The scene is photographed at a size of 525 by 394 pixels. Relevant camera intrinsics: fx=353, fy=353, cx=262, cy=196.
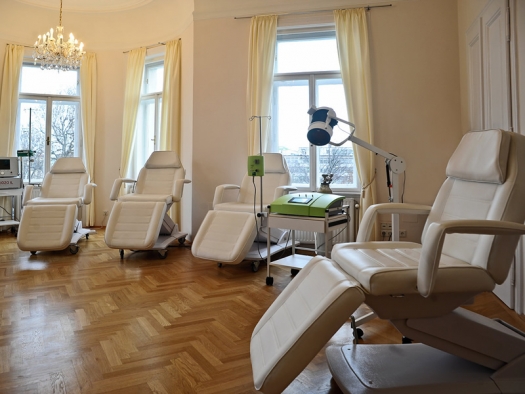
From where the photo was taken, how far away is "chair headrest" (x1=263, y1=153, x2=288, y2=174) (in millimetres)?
3611

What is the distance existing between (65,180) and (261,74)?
269cm

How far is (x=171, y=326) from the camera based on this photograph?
77.5 inches

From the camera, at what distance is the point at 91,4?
5.29 metres

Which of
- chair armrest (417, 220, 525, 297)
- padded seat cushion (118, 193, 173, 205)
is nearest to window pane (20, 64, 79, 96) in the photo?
padded seat cushion (118, 193, 173, 205)

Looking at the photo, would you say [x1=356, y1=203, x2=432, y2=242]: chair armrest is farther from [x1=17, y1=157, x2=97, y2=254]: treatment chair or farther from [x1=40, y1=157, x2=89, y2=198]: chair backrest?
[x1=40, y1=157, x2=89, y2=198]: chair backrest

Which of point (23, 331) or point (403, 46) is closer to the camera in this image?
point (23, 331)

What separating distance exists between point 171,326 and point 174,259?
1640 millimetres

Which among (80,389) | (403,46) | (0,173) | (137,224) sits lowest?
(80,389)

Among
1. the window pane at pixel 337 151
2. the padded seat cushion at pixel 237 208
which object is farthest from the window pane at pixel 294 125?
the padded seat cushion at pixel 237 208

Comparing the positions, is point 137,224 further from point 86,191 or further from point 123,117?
point 123,117

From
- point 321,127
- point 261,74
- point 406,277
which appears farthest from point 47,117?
point 406,277

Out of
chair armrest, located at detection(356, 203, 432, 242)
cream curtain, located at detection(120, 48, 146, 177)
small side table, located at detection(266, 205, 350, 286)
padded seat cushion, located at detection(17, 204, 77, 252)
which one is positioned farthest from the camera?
cream curtain, located at detection(120, 48, 146, 177)

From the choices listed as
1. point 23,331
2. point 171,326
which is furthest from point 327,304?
point 23,331

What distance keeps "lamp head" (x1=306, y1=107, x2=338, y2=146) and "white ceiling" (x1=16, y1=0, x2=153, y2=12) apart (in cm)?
411
